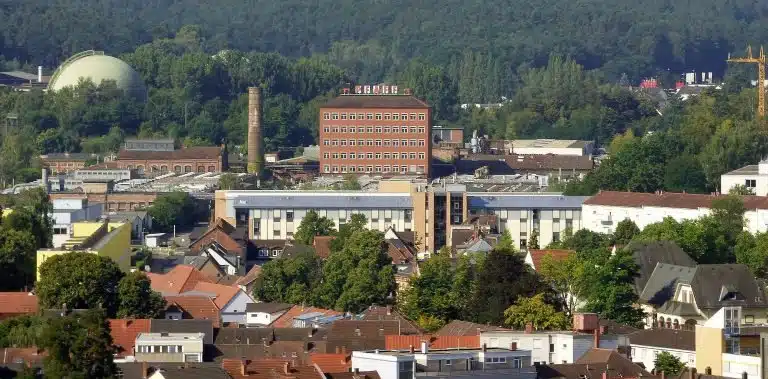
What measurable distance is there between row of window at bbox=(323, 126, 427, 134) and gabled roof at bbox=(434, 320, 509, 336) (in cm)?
6294

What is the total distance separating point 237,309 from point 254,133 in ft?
210

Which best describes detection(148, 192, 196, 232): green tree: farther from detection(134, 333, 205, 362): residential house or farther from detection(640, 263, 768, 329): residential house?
detection(134, 333, 205, 362): residential house

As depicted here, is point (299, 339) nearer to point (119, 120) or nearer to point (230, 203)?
point (230, 203)

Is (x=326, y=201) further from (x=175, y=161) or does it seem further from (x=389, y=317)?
(x=175, y=161)

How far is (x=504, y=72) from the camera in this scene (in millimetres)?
195250

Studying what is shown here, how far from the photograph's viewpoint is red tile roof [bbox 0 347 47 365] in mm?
44506

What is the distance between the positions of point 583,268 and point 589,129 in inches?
3211

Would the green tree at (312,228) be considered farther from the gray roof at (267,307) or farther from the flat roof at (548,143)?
the flat roof at (548,143)

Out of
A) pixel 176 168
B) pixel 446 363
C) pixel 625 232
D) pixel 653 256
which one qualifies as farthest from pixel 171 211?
A: pixel 446 363

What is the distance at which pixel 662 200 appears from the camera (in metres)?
79.1

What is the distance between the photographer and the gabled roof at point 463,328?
166 feet

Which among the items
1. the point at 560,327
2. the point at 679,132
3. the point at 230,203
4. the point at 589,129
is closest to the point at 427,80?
the point at 589,129

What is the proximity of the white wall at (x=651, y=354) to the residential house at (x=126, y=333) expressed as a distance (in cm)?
915

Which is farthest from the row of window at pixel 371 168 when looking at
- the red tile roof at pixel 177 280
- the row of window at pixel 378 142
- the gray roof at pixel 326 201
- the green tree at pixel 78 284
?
the green tree at pixel 78 284
